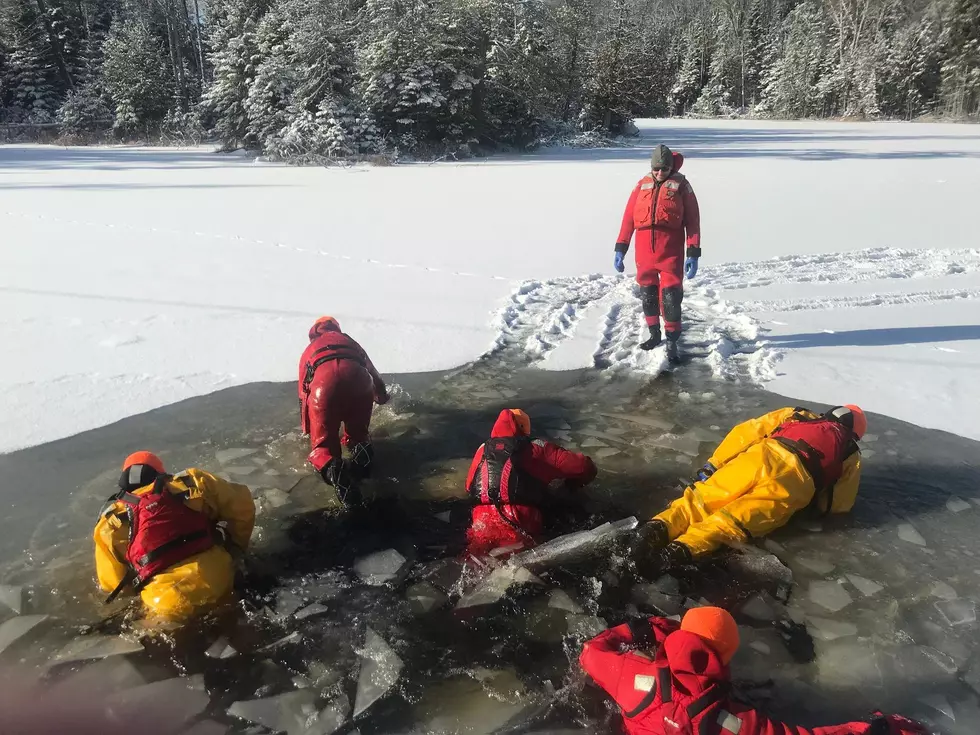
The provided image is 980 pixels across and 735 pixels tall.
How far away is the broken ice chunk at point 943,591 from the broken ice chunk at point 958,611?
3 centimetres

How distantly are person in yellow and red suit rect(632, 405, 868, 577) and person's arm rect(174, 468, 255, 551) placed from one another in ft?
6.54

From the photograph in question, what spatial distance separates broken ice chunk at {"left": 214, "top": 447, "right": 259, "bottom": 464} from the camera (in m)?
4.66

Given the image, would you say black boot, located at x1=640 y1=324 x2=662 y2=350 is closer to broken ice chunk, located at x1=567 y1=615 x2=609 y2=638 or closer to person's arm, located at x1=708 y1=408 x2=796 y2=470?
person's arm, located at x1=708 y1=408 x2=796 y2=470

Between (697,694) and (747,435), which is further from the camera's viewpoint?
(747,435)

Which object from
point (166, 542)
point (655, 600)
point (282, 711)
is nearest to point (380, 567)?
point (282, 711)

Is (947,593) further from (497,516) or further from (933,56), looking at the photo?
(933,56)

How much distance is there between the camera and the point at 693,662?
2.44 m

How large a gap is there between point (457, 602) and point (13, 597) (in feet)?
7.15

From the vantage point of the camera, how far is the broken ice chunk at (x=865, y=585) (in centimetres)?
339

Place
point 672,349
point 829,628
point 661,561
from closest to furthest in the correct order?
point 829,628
point 661,561
point 672,349

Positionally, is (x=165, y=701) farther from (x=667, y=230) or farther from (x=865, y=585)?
(x=667, y=230)

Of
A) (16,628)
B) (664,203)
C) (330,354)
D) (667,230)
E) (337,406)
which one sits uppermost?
(664,203)

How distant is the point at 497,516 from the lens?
12.5 ft

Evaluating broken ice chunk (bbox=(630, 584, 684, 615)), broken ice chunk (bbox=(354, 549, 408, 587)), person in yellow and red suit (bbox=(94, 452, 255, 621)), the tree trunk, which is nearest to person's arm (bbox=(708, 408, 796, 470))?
broken ice chunk (bbox=(630, 584, 684, 615))
